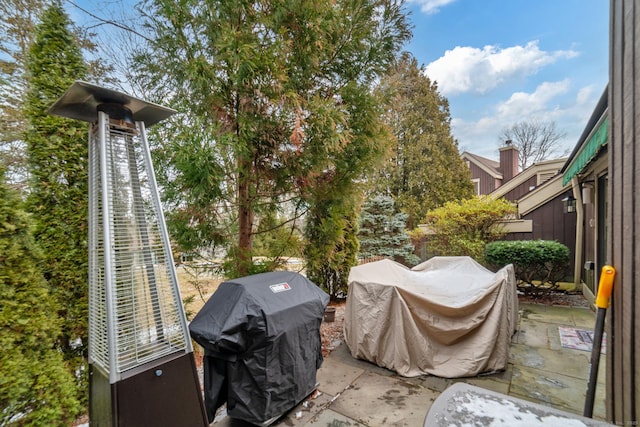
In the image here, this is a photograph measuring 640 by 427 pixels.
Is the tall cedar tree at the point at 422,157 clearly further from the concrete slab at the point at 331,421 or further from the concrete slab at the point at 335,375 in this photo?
the concrete slab at the point at 331,421

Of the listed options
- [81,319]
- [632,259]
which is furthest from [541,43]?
[81,319]

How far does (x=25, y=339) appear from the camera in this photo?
4.92ft

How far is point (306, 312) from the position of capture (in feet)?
7.47

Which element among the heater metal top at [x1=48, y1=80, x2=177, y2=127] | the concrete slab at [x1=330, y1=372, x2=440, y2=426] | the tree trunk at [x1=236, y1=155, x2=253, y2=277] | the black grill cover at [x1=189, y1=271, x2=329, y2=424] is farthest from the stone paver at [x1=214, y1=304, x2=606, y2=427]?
the heater metal top at [x1=48, y1=80, x2=177, y2=127]

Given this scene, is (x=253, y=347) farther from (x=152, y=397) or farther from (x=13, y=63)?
(x=13, y=63)

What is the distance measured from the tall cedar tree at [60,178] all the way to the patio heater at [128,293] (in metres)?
0.52

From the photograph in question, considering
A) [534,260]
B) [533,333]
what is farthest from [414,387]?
[534,260]

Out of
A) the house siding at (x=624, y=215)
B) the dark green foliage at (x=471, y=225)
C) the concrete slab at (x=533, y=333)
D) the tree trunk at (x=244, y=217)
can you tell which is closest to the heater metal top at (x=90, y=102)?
the tree trunk at (x=244, y=217)

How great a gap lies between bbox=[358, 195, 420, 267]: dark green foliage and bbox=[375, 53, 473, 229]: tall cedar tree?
10.9 ft

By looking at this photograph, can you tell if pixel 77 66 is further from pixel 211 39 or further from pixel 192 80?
pixel 211 39

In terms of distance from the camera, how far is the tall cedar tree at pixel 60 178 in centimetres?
207

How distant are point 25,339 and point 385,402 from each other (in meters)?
2.62

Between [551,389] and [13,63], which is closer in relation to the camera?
[551,389]

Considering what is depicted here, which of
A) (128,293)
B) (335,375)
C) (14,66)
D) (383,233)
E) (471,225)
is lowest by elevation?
(335,375)
